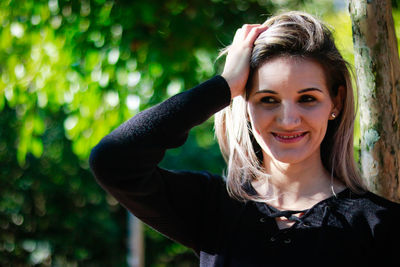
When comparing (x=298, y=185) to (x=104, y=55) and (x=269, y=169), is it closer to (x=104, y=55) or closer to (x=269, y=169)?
(x=269, y=169)

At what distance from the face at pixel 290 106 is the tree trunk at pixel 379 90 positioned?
6.6 inches

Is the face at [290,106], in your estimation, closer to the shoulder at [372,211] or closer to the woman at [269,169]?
the woman at [269,169]

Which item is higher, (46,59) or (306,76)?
(46,59)

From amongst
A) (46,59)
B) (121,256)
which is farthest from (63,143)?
(46,59)

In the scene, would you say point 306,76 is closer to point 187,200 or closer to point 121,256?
point 187,200

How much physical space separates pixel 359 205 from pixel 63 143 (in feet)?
12.4

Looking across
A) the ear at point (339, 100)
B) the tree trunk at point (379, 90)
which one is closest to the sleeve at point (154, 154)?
the ear at point (339, 100)

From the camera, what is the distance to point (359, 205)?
162cm

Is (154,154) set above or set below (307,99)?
below

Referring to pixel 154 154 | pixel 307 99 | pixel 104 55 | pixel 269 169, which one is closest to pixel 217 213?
pixel 269 169

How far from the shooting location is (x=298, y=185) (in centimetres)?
173

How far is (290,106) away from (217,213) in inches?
Result: 17.1

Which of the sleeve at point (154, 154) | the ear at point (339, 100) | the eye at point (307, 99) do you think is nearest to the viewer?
the sleeve at point (154, 154)

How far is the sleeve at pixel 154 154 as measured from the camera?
4.99 ft
